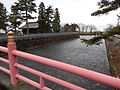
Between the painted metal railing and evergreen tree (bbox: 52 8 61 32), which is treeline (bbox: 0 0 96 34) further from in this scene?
the painted metal railing

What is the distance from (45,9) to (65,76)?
24002 millimetres

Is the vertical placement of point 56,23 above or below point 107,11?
above

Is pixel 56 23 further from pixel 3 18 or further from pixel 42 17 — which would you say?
pixel 3 18

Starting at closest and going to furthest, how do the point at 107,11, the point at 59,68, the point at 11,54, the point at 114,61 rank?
the point at 59,68 → the point at 11,54 → the point at 107,11 → the point at 114,61

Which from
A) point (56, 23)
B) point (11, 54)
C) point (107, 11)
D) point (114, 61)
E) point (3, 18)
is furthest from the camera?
point (56, 23)

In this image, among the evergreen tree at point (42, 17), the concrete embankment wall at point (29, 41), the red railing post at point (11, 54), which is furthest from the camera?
the evergreen tree at point (42, 17)

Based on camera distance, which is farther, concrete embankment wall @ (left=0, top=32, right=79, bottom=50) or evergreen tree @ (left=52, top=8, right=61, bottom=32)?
evergreen tree @ (left=52, top=8, right=61, bottom=32)

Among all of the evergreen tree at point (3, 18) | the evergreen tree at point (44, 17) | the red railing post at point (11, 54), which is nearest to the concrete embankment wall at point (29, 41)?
the evergreen tree at point (44, 17)

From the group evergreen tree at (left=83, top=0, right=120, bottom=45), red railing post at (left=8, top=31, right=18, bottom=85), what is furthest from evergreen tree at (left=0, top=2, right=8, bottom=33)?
red railing post at (left=8, top=31, right=18, bottom=85)

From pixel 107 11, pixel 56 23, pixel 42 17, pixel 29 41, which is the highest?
pixel 42 17

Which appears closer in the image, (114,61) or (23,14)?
(114,61)

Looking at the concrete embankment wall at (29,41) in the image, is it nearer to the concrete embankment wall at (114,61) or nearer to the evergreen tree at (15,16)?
the evergreen tree at (15,16)

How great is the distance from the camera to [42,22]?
93.0ft

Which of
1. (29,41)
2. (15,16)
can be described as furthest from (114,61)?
(15,16)
